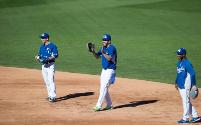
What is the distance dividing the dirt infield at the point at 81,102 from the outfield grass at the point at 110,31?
1.97 m

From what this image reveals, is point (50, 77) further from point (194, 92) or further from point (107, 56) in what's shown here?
point (194, 92)

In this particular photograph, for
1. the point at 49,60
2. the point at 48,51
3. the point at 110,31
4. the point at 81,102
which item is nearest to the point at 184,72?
the point at 81,102

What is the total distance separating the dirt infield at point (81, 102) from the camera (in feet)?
45.0

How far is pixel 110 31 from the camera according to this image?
2950 centimetres

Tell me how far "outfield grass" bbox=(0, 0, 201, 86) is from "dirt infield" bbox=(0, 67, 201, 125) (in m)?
1.97

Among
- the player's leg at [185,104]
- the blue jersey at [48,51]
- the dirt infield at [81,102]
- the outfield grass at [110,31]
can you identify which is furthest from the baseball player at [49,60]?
the outfield grass at [110,31]

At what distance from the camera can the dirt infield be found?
13711 millimetres

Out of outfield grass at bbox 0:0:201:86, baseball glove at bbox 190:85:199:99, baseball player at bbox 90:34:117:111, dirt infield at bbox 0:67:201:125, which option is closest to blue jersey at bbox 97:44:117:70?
baseball player at bbox 90:34:117:111

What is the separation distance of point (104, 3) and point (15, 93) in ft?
65.6

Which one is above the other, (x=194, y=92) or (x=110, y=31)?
(x=110, y=31)

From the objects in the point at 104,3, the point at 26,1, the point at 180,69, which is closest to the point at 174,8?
the point at 104,3

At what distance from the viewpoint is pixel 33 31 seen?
29.9 metres

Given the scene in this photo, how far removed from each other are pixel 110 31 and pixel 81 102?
13.9 metres

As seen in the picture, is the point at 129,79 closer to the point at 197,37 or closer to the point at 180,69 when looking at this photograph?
the point at 180,69
